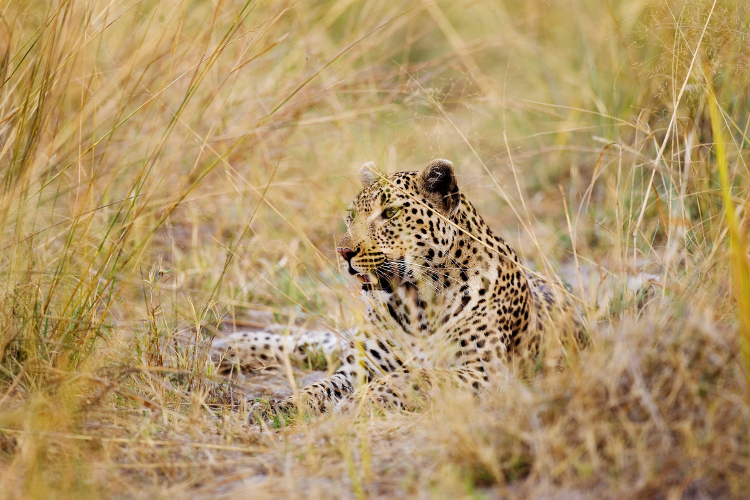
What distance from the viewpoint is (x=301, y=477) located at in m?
2.68

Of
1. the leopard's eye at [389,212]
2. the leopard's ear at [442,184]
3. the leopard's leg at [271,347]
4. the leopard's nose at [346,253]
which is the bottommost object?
the leopard's leg at [271,347]

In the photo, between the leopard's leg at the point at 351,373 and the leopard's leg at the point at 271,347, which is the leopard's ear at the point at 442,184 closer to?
the leopard's leg at the point at 351,373

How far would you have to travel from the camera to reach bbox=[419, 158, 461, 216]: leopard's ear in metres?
4.02

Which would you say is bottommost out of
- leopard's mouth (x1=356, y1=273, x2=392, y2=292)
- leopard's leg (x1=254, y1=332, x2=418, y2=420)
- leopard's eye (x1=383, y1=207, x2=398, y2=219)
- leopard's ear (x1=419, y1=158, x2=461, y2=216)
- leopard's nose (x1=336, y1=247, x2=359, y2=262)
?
leopard's leg (x1=254, y1=332, x2=418, y2=420)

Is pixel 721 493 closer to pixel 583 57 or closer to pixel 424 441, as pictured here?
pixel 424 441

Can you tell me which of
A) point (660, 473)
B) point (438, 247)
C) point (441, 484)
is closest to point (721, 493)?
point (660, 473)

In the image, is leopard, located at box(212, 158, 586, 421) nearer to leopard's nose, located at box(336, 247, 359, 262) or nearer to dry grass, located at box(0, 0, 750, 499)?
leopard's nose, located at box(336, 247, 359, 262)

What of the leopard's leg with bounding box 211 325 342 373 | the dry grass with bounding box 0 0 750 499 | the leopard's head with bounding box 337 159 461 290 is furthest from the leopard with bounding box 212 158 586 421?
the leopard's leg with bounding box 211 325 342 373

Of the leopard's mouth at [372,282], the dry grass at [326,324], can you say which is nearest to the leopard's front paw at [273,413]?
the dry grass at [326,324]

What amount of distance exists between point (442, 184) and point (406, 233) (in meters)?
0.30

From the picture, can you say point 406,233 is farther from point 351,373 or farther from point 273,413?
point 273,413

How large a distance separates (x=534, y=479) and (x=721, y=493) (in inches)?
20.4

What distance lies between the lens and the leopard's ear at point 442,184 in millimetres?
4021

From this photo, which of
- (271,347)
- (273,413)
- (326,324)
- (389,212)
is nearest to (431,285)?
(389,212)
